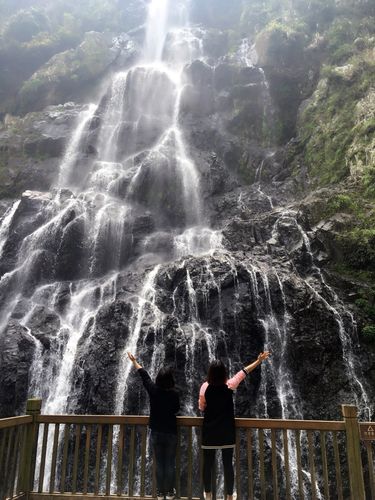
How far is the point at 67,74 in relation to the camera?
32.9 meters

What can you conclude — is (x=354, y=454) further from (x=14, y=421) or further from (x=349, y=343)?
(x=349, y=343)

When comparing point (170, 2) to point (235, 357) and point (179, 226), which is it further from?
point (235, 357)

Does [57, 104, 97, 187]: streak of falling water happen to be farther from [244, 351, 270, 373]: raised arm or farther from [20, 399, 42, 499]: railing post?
[244, 351, 270, 373]: raised arm

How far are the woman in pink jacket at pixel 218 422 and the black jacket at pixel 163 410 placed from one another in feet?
1.18

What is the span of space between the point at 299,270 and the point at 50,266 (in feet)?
34.0

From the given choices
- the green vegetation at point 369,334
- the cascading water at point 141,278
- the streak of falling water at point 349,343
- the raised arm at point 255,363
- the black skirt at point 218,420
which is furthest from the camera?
the green vegetation at point 369,334

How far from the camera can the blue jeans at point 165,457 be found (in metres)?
5.02

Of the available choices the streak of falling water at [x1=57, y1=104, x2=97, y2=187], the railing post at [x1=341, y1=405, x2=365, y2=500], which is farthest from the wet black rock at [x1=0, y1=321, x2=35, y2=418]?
the streak of falling water at [x1=57, y1=104, x2=97, y2=187]

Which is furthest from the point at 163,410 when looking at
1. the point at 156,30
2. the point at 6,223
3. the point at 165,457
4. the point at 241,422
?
the point at 156,30

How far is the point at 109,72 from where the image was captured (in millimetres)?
34281

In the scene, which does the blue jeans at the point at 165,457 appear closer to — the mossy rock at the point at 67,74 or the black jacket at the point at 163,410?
the black jacket at the point at 163,410

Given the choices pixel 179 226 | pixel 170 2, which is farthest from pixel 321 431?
pixel 170 2

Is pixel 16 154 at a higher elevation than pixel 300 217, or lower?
higher

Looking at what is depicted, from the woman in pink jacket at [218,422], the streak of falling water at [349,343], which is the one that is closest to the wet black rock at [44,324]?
the streak of falling water at [349,343]
